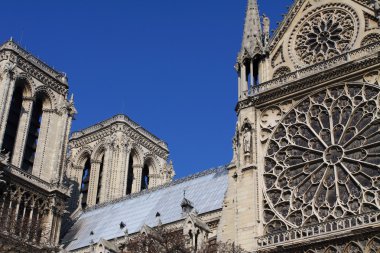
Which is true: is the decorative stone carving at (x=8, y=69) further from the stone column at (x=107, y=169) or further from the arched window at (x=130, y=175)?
the arched window at (x=130, y=175)

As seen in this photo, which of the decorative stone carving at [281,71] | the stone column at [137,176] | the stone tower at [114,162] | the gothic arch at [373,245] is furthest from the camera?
the stone column at [137,176]

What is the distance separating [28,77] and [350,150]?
23.7 metres

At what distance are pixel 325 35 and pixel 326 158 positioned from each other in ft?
19.7

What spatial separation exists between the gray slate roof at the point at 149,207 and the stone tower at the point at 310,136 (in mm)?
8023

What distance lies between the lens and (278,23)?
26859 millimetres

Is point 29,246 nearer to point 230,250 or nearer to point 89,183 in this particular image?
point 230,250

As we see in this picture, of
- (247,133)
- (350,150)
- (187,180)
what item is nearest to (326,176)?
(350,150)

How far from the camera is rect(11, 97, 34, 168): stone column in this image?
117 ft

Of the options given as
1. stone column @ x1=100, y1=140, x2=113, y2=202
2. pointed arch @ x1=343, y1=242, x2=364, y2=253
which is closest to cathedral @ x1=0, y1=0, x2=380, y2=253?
pointed arch @ x1=343, y1=242, x2=364, y2=253

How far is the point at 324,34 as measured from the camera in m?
25.3

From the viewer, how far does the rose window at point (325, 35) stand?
80.6ft

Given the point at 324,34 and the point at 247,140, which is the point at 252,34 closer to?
the point at 324,34

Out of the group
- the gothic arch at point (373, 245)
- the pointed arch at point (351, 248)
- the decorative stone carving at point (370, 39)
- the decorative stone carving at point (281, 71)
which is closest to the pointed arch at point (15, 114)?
the decorative stone carving at point (281, 71)

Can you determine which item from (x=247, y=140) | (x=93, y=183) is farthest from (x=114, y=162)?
(x=247, y=140)
